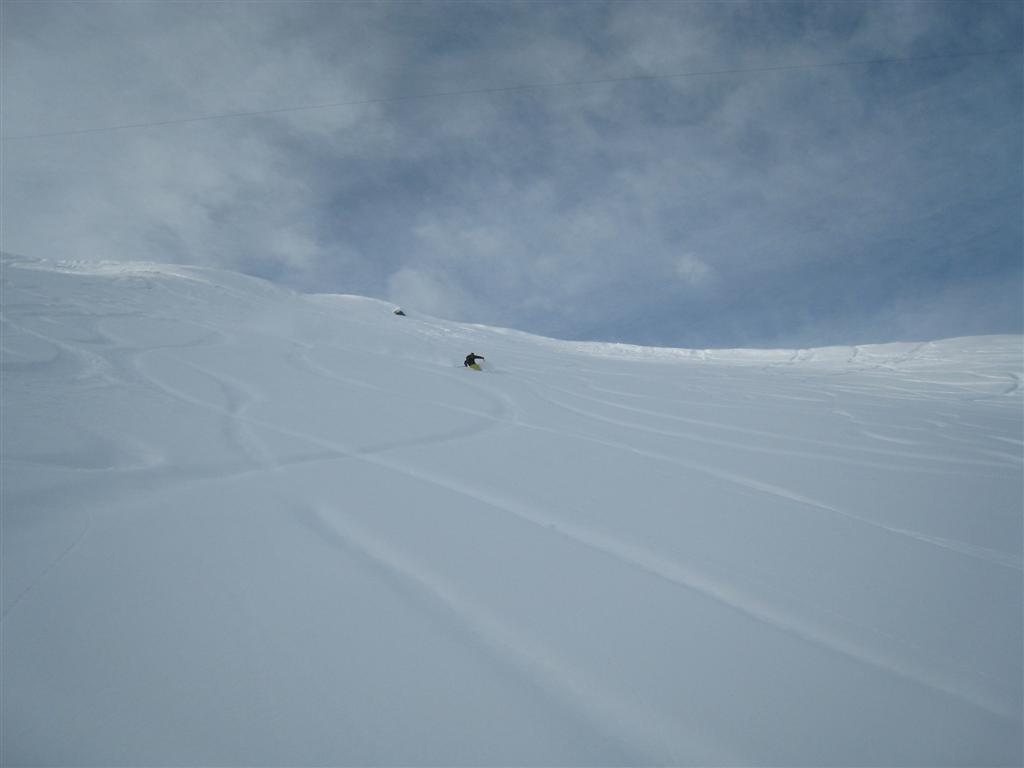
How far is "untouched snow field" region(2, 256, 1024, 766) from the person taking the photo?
76 centimetres

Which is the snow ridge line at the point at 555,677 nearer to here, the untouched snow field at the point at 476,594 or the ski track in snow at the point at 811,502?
the untouched snow field at the point at 476,594

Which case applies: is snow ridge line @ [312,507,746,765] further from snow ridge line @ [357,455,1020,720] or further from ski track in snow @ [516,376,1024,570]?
ski track in snow @ [516,376,1024,570]

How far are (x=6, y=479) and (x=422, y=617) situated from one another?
1531 mm

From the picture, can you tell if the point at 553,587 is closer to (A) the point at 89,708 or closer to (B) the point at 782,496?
(A) the point at 89,708

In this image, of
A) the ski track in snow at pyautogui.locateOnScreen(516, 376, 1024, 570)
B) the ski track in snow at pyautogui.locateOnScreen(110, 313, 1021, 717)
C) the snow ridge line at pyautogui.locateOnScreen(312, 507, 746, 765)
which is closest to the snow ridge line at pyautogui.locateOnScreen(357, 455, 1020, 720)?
the ski track in snow at pyautogui.locateOnScreen(110, 313, 1021, 717)

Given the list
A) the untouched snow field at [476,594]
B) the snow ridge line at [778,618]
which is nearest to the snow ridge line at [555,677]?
the untouched snow field at [476,594]

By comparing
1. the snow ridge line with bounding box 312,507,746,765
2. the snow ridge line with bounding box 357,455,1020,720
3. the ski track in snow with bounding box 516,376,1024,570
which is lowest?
the snow ridge line with bounding box 312,507,746,765

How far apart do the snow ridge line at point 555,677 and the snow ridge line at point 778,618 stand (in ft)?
1.43

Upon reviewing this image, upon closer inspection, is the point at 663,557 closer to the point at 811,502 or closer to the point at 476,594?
the point at 476,594

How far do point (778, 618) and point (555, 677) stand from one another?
64 cm

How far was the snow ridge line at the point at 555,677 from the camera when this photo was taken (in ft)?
2.48

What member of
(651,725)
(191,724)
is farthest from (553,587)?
(191,724)

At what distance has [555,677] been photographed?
856 mm

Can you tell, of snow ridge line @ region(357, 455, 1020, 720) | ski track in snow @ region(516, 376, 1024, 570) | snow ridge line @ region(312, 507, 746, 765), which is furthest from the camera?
ski track in snow @ region(516, 376, 1024, 570)
